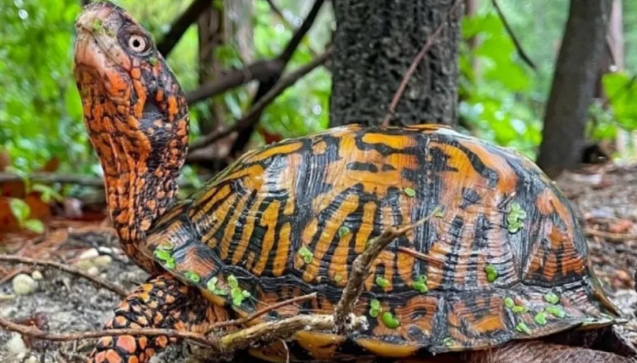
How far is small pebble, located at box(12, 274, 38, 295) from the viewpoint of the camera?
2104 millimetres

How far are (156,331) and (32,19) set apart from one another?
2704 mm

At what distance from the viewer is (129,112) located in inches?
63.3

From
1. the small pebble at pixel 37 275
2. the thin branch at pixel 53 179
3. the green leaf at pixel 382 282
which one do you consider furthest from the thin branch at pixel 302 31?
the green leaf at pixel 382 282

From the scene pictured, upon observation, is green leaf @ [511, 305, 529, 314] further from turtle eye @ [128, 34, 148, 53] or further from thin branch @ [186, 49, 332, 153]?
thin branch @ [186, 49, 332, 153]

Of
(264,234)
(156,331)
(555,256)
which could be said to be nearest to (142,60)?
(264,234)

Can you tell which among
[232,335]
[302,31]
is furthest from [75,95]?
[232,335]

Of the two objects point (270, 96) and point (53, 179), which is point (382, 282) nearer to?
point (270, 96)

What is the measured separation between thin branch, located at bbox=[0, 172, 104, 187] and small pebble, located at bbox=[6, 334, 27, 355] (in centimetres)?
127

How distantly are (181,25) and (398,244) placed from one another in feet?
7.64

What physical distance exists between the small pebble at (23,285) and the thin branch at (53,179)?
29.6 inches

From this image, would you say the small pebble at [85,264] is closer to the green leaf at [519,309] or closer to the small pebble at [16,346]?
the small pebble at [16,346]

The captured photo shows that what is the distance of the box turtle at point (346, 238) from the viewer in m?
1.40

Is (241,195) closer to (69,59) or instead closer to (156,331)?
(156,331)

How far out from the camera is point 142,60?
1613 millimetres
